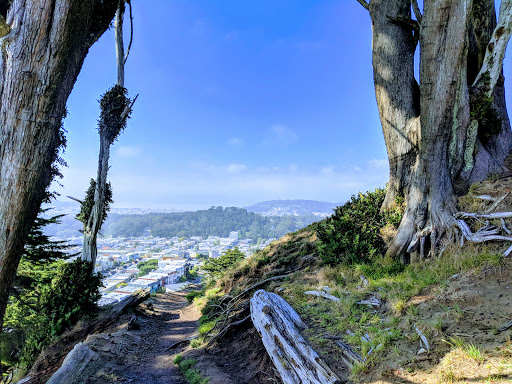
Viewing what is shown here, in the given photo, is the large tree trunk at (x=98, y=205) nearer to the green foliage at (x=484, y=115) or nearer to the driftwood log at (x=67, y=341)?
the driftwood log at (x=67, y=341)

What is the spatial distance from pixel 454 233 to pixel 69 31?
7064 mm

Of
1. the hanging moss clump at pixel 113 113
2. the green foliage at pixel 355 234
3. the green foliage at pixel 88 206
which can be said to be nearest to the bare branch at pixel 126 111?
the hanging moss clump at pixel 113 113

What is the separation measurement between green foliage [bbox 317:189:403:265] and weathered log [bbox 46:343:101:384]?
18.3 ft

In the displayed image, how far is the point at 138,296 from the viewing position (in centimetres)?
1112

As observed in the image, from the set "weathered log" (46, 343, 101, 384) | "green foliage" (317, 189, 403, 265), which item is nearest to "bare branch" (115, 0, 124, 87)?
"weathered log" (46, 343, 101, 384)

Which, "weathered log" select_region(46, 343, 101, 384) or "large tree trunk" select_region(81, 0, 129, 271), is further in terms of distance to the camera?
"large tree trunk" select_region(81, 0, 129, 271)

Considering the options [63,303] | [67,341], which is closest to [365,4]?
[63,303]

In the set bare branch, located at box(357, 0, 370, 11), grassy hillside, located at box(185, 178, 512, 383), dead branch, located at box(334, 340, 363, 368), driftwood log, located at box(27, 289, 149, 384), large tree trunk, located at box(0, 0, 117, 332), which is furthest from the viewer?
bare branch, located at box(357, 0, 370, 11)

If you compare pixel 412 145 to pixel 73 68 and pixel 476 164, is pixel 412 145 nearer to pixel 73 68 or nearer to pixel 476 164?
pixel 476 164

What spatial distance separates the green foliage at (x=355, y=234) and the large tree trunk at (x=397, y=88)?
447 mm

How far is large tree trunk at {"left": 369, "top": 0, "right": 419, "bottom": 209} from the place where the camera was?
6844 millimetres

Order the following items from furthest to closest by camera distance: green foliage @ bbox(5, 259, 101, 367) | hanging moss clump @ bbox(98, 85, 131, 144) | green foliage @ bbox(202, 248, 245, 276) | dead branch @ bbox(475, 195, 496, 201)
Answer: green foliage @ bbox(202, 248, 245, 276), hanging moss clump @ bbox(98, 85, 131, 144), green foliage @ bbox(5, 259, 101, 367), dead branch @ bbox(475, 195, 496, 201)

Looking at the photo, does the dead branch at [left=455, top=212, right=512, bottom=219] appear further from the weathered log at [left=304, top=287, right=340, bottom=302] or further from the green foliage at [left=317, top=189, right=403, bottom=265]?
the weathered log at [left=304, top=287, right=340, bottom=302]

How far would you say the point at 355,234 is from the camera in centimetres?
654
